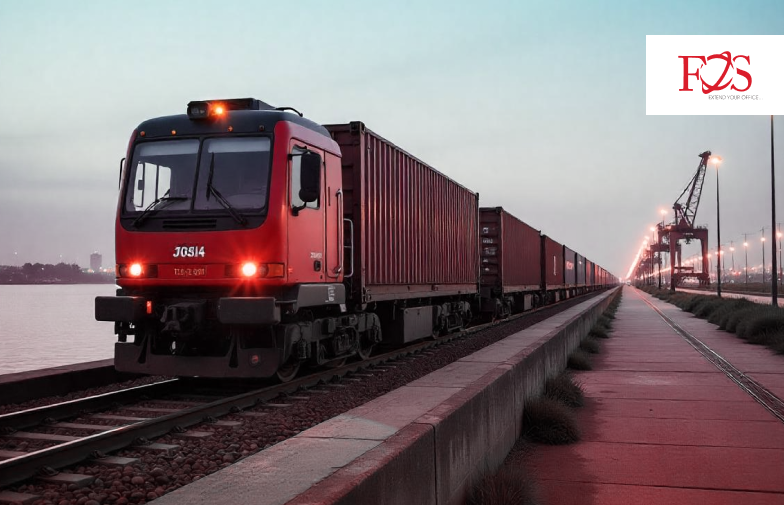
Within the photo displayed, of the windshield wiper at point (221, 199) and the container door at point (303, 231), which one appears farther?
the container door at point (303, 231)

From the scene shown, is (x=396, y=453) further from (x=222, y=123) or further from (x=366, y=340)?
(x=366, y=340)

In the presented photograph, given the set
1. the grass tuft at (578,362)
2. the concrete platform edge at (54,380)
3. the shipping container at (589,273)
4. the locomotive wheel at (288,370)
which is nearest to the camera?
the concrete platform edge at (54,380)

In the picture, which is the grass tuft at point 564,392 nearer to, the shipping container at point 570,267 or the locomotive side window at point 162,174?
the locomotive side window at point 162,174

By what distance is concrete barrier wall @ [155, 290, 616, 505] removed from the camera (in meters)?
3.32

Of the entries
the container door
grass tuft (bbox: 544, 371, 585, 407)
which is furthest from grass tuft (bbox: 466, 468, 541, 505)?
the container door

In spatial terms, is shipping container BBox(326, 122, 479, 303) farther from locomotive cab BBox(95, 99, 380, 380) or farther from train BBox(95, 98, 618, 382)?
locomotive cab BBox(95, 99, 380, 380)

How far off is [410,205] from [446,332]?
16.8ft

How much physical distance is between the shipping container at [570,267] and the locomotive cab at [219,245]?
3563 cm

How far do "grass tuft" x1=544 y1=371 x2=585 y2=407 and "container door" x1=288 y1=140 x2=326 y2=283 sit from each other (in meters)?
3.26

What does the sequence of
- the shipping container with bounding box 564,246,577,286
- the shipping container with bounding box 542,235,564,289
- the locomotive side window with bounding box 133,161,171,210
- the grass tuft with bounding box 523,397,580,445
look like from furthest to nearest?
the shipping container with bounding box 564,246,577,286 → the shipping container with bounding box 542,235,564,289 → the locomotive side window with bounding box 133,161,171,210 → the grass tuft with bounding box 523,397,580,445

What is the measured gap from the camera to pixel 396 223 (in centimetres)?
1277

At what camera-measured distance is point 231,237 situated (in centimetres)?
856

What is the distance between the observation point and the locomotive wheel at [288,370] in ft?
30.6

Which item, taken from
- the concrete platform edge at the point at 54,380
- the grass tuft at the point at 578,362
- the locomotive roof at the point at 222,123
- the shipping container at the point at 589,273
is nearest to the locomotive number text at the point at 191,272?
the locomotive roof at the point at 222,123
